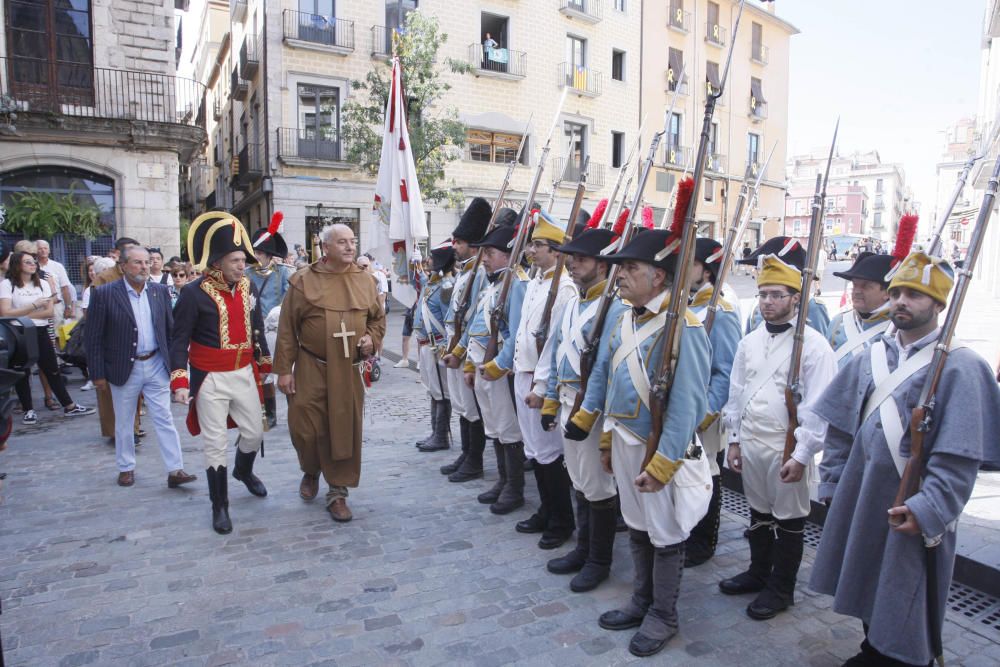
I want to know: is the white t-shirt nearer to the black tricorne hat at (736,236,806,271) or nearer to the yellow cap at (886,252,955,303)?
the black tricorne hat at (736,236,806,271)

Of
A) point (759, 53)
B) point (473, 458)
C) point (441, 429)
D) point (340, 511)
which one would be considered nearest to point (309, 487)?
point (340, 511)

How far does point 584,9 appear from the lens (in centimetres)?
2758

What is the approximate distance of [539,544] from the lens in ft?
15.0

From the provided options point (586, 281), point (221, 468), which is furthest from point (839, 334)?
point (221, 468)

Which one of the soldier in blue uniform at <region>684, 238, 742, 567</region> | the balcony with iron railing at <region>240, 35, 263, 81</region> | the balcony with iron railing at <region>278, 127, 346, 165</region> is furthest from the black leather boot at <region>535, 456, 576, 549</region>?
the balcony with iron railing at <region>240, 35, 263, 81</region>

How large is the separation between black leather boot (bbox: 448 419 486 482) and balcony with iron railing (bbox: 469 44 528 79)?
20.9m

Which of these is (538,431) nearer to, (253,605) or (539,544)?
(539,544)

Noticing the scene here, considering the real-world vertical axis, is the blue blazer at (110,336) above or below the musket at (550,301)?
below

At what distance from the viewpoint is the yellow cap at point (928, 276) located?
2.76 m

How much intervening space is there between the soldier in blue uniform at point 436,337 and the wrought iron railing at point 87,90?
10.9 m

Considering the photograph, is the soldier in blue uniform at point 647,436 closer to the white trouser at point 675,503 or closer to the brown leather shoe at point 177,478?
the white trouser at point 675,503

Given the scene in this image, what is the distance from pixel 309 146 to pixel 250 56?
3936mm

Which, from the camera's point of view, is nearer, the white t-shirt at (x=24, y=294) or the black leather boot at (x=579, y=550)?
the black leather boot at (x=579, y=550)

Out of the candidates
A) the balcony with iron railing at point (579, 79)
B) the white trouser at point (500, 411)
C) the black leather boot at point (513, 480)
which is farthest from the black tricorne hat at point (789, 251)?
the balcony with iron railing at point (579, 79)
